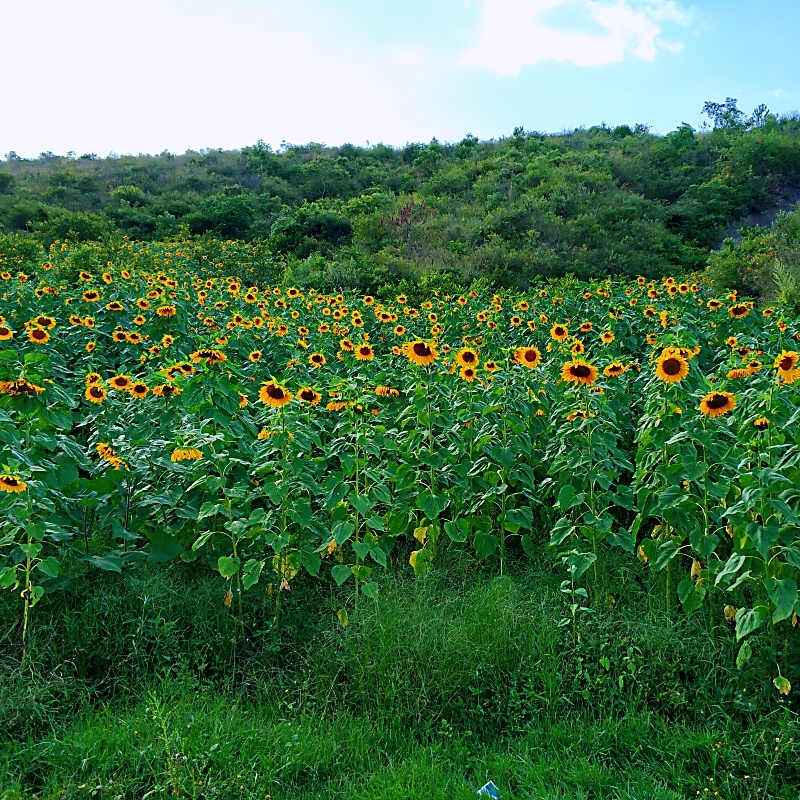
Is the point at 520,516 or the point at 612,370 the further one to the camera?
the point at 612,370

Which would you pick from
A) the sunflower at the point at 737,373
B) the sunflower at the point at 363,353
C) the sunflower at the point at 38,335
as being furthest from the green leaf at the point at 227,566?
the sunflower at the point at 38,335

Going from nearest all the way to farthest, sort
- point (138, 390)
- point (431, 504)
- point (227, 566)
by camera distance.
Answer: point (227, 566), point (431, 504), point (138, 390)

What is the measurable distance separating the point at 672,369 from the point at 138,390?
128 inches

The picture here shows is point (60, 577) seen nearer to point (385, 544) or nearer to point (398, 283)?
point (385, 544)

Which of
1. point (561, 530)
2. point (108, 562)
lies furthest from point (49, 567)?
point (561, 530)

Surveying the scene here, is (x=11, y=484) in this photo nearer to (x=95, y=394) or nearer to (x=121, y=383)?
(x=95, y=394)

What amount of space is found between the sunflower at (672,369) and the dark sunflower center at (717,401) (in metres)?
0.22

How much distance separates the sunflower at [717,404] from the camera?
3.54 metres

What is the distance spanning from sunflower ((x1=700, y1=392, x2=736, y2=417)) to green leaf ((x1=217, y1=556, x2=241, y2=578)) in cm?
249

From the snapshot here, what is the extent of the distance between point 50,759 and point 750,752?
8.93ft

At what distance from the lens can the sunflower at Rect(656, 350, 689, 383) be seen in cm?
373

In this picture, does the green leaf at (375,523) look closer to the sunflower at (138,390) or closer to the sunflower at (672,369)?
the sunflower at (672,369)

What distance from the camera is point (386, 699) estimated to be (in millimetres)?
3215

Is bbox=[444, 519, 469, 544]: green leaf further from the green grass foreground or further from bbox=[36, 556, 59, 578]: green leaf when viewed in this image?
bbox=[36, 556, 59, 578]: green leaf
